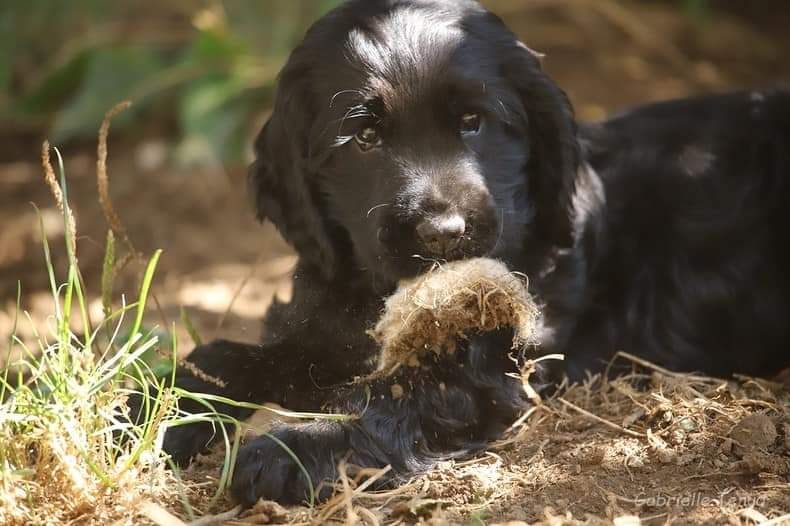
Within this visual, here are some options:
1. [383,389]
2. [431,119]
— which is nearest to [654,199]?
[431,119]

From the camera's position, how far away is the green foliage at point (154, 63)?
235 inches

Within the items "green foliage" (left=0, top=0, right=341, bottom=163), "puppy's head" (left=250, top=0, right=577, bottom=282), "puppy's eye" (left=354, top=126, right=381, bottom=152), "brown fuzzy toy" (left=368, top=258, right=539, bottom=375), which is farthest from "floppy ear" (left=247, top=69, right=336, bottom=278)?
"green foliage" (left=0, top=0, right=341, bottom=163)

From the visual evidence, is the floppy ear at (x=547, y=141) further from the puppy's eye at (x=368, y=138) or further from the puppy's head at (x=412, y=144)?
the puppy's eye at (x=368, y=138)

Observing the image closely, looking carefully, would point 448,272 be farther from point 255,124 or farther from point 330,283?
point 255,124

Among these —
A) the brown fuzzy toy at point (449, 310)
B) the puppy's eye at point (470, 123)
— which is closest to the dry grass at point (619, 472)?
the brown fuzzy toy at point (449, 310)

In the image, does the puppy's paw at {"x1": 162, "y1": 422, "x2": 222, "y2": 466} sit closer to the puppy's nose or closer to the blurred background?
the puppy's nose

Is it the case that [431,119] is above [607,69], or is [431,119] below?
above

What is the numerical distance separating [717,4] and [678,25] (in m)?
0.27

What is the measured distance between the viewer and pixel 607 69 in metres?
6.38

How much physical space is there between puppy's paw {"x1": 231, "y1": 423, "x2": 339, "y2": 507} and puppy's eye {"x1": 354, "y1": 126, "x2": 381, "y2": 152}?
80 cm

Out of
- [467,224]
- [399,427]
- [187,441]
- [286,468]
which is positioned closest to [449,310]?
[467,224]

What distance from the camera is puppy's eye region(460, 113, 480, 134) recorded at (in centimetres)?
281

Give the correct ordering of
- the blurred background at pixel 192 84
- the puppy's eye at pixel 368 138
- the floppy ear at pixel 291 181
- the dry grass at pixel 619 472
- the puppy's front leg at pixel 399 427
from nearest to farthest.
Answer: the dry grass at pixel 619 472 → the puppy's front leg at pixel 399 427 → the puppy's eye at pixel 368 138 → the floppy ear at pixel 291 181 → the blurred background at pixel 192 84

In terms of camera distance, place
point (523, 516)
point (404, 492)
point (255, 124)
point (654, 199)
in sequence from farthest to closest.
→ point (255, 124), point (654, 199), point (404, 492), point (523, 516)
